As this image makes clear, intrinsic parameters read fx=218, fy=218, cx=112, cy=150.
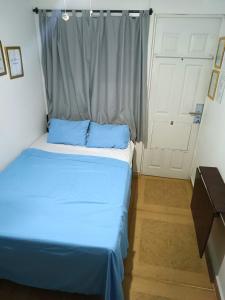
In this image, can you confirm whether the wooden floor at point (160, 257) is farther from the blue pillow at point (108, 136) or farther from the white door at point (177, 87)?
the blue pillow at point (108, 136)

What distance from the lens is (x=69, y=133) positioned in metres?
2.90

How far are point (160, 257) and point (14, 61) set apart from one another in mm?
2547

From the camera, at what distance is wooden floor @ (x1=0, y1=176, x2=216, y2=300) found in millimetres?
1779

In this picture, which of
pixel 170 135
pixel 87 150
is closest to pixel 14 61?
pixel 87 150

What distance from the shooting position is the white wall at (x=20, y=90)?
7.48 ft

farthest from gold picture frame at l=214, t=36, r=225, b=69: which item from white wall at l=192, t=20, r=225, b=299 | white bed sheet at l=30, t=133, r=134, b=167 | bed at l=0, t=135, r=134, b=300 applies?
bed at l=0, t=135, r=134, b=300

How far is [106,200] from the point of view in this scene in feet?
6.08

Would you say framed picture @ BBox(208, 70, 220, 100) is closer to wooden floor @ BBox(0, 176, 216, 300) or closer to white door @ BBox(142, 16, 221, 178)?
white door @ BBox(142, 16, 221, 178)

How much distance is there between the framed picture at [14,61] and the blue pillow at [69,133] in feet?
2.56

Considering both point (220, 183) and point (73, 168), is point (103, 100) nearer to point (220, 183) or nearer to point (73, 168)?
point (73, 168)

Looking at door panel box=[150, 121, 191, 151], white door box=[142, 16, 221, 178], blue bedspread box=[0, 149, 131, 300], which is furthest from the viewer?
door panel box=[150, 121, 191, 151]

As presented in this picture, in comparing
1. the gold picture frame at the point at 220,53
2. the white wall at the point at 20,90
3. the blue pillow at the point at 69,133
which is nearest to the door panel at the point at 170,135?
the gold picture frame at the point at 220,53

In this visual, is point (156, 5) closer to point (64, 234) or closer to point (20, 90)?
point (20, 90)

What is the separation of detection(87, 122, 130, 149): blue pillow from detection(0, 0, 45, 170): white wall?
2.64 ft
